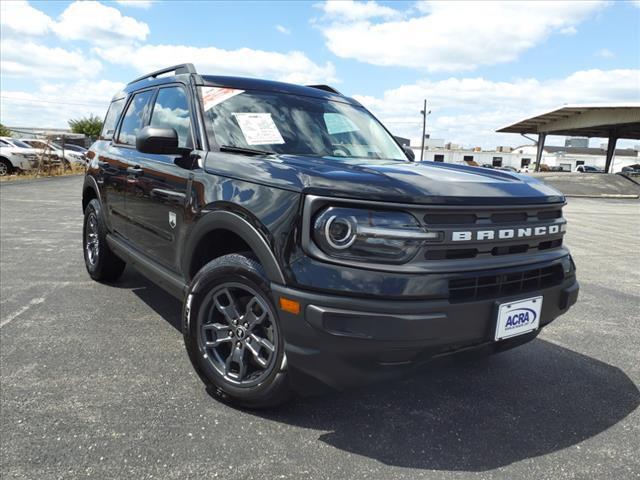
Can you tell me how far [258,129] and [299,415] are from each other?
1.70 meters

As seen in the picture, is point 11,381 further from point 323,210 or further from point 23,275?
point 23,275

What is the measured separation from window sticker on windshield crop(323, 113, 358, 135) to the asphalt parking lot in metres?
1.77

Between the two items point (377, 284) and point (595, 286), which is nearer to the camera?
point (377, 284)

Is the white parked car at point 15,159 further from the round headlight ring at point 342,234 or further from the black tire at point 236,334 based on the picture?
the round headlight ring at point 342,234

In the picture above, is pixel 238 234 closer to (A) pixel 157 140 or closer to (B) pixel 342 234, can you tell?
(B) pixel 342 234

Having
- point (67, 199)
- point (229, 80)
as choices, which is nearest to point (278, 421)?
point (229, 80)

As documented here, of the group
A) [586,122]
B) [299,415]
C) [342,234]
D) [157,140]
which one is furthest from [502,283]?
[586,122]

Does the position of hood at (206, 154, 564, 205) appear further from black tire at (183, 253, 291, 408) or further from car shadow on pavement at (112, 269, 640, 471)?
car shadow on pavement at (112, 269, 640, 471)

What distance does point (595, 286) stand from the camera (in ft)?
18.4

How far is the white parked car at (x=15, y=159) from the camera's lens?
18.2 metres

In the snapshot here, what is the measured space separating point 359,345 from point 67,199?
13.2m

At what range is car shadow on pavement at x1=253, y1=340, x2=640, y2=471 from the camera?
2.34 meters

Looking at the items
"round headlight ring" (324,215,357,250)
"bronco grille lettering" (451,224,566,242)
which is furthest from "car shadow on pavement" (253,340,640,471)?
"round headlight ring" (324,215,357,250)

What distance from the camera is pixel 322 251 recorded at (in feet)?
7.13
